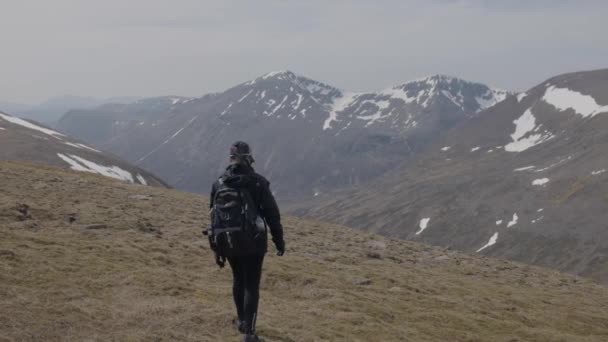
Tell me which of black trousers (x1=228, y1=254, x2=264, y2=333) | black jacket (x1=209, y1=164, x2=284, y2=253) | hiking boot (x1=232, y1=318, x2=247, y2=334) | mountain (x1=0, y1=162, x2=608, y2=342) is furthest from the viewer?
mountain (x1=0, y1=162, x2=608, y2=342)

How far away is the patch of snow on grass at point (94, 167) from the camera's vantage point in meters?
117

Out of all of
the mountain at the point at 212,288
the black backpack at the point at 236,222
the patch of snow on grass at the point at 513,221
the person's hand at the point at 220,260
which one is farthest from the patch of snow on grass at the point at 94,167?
the patch of snow on grass at the point at 513,221

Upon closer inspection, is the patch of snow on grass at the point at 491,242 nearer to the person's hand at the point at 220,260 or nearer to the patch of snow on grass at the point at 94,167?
the patch of snow on grass at the point at 94,167

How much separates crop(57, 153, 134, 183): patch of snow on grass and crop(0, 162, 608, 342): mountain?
87692 mm

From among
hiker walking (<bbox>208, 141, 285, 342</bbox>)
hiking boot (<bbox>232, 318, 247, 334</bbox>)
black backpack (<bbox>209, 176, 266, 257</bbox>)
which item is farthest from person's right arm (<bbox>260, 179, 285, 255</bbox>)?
hiking boot (<bbox>232, 318, 247, 334</bbox>)

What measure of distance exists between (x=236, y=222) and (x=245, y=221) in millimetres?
179

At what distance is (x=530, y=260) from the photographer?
546 feet

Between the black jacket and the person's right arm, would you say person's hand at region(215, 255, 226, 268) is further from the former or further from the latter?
the person's right arm

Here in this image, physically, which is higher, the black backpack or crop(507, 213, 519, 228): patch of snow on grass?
the black backpack

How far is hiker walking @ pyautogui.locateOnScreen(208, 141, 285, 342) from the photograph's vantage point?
11891 millimetres

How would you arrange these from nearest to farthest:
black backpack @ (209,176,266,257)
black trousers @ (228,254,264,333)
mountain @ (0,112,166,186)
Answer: black backpack @ (209,176,266,257) → black trousers @ (228,254,264,333) → mountain @ (0,112,166,186)

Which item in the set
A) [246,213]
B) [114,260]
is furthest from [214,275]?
[246,213]

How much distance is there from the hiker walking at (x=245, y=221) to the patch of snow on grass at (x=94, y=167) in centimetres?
10837

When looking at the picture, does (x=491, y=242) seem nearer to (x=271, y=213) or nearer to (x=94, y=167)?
(x=94, y=167)
